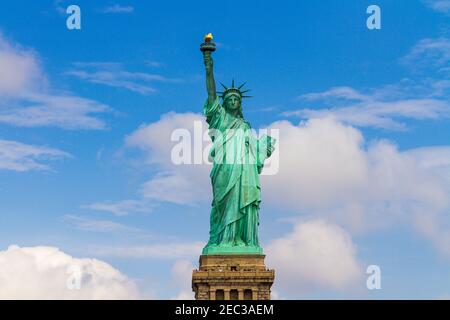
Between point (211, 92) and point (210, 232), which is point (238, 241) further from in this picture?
point (211, 92)

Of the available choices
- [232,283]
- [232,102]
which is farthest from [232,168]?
[232,283]

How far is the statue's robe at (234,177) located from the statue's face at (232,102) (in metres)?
0.38

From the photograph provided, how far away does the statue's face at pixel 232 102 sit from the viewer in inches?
2207

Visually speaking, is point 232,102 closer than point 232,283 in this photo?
No

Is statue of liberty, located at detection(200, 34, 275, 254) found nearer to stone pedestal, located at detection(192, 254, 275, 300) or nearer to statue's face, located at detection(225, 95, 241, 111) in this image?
statue's face, located at detection(225, 95, 241, 111)

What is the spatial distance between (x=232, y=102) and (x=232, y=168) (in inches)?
145

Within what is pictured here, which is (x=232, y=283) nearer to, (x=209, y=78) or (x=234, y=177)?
(x=234, y=177)

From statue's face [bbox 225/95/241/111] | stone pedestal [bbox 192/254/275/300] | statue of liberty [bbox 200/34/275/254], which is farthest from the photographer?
statue's face [bbox 225/95/241/111]

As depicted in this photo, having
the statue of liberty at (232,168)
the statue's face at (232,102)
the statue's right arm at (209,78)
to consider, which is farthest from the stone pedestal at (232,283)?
the statue's right arm at (209,78)

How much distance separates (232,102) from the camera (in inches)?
2207

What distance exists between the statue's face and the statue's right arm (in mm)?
846

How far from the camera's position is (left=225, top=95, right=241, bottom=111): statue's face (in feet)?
184

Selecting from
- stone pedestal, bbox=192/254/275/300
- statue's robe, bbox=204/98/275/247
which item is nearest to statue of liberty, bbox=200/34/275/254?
statue's robe, bbox=204/98/275/247
